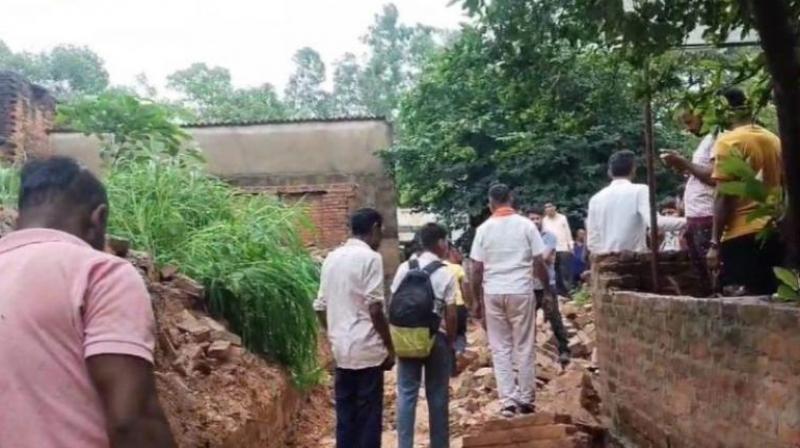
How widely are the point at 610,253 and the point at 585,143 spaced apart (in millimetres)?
10802

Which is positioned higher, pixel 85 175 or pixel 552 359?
pixel 85 175

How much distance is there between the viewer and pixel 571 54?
5.77 m

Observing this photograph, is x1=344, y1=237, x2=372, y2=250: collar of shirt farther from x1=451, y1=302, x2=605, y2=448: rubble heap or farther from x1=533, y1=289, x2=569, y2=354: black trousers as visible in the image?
x1=533, y1=289, x2=569, y2=354: black trousers

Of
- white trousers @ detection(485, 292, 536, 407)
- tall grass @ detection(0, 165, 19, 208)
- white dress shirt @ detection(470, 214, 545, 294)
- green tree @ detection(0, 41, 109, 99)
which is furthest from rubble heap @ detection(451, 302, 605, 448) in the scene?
green tree @ detection(0, 41, 109, 99)

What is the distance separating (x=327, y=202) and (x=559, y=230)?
504 cm

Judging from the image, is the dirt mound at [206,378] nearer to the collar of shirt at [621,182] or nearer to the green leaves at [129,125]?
the collar of shirt at [621,182]

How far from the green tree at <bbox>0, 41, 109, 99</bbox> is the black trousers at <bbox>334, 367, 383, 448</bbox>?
97.3 feet

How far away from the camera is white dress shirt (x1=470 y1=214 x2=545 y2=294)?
24.1ft

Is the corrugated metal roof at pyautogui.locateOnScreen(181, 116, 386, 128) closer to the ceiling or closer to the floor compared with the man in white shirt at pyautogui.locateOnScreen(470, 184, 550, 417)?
closer to the ceiling

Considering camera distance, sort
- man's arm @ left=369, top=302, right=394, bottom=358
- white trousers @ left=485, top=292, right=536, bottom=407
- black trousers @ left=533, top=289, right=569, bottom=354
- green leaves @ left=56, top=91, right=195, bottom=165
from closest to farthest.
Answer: man's arm @ left=369, top=302, right=394, bottom=358 < white trousers @ left=485, top=292, right=536, bottom=407 < black trousers @ left=533, top=289, right=569, bottom=354 < green leaves @ left=56, top=91, right=195, bottom=165

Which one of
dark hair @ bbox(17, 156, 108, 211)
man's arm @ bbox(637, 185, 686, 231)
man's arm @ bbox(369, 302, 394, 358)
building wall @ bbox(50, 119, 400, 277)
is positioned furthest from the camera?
building wall @ bbox(50, 119, 400, 277)

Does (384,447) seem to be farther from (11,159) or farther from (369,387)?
(11,159)

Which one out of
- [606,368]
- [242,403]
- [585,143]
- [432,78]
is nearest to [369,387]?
[242,403]

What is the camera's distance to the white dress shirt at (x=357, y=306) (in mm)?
6090
